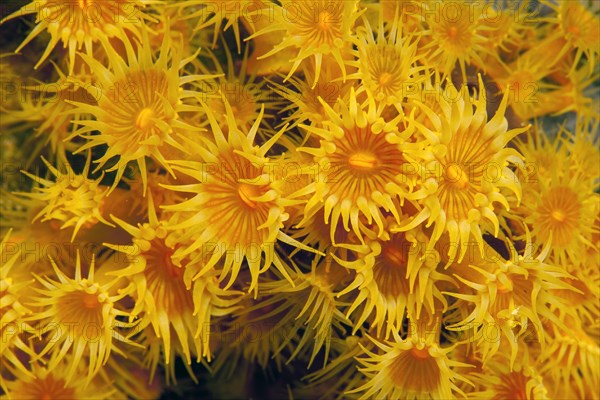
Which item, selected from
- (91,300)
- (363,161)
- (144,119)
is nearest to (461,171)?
(363,161)

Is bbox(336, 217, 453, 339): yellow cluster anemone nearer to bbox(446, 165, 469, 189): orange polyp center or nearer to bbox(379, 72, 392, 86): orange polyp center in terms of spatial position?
bbox(446, 165, 469, 189): orange polyp center

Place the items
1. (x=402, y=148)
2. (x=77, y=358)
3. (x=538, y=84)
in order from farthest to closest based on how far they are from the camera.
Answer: (x=538, y=84), (x=77, y=358), (x=402, y=148)

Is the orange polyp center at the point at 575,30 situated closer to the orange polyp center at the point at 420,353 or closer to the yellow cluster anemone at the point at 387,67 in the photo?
the yellow cluster anemone at the point at 387,67

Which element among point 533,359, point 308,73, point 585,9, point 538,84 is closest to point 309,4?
point 308,73

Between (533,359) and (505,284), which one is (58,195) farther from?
(533,359)

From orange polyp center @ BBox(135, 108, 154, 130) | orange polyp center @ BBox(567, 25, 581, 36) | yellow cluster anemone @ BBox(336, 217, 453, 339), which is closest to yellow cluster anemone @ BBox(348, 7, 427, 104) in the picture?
yellow cluster anemone @ BBox(336, 217, 453, 339)

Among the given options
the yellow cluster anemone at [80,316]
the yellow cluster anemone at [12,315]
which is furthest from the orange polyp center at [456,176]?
the yellow cluster anemone at [12,315]
